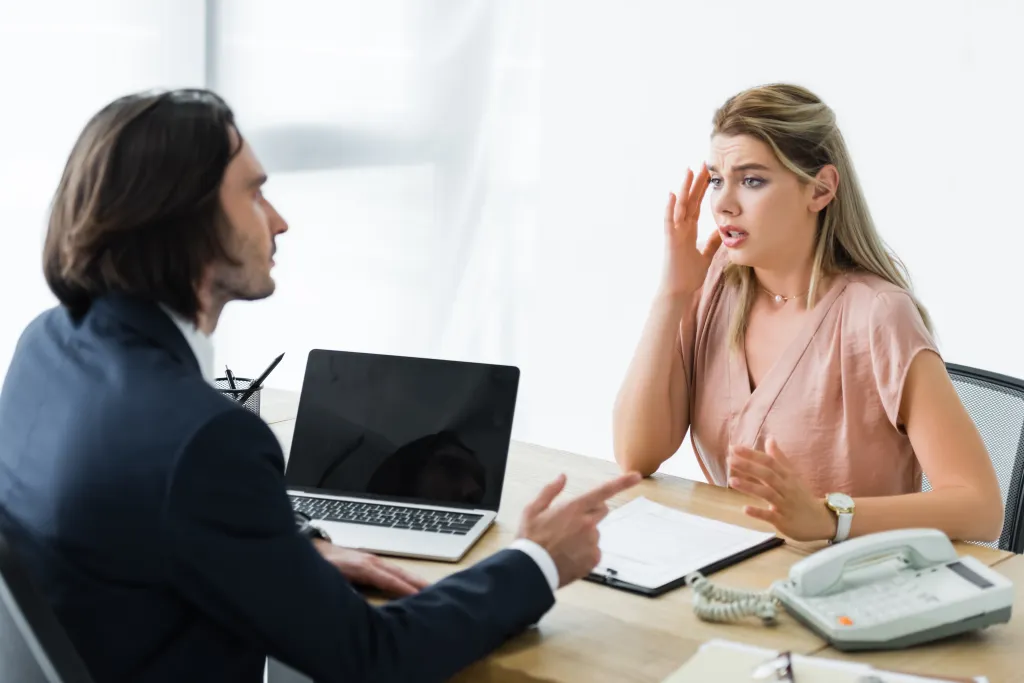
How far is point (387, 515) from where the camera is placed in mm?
1722

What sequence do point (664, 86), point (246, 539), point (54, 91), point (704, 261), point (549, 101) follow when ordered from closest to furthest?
point (246, 539), point (704, 261), point (54, 91), point (664, 86), point (549, 101)

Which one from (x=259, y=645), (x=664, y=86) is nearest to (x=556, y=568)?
(x=259, y=645)

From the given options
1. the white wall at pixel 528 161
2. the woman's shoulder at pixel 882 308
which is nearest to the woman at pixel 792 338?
the woman's shoulder at pixel 882 308

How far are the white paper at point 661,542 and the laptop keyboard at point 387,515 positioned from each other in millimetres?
206

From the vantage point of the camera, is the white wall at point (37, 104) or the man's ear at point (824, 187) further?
the white wall at point (37, 104)

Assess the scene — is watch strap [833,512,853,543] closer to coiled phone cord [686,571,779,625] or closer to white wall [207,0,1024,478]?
coiled phone cord [686,571,779,625]

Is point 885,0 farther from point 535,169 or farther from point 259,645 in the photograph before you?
point 259,645

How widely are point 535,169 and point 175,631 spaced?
9.66 feet

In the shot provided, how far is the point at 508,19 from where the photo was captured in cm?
396

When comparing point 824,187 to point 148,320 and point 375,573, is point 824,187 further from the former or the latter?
point 148,320

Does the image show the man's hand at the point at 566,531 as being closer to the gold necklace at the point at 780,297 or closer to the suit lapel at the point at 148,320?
the suit lapel at the point at 148,320

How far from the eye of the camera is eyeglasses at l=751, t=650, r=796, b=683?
123cm

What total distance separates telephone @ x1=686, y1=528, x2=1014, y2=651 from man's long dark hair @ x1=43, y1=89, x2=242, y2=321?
72 cm

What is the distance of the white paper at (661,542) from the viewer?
1567 millimetres
